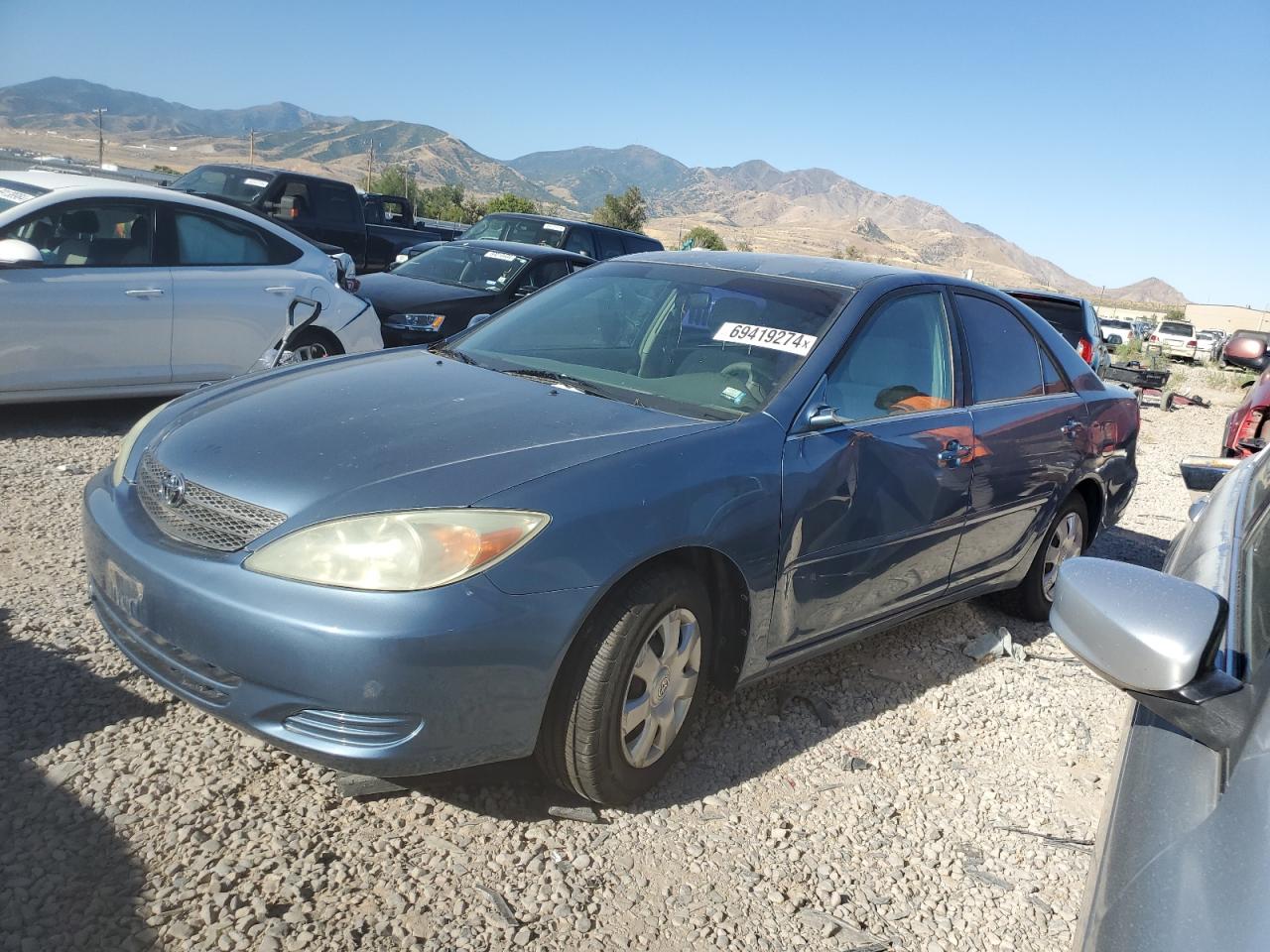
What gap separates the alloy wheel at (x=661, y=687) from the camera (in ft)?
8.96

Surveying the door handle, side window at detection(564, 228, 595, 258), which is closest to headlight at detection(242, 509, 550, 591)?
the door handle

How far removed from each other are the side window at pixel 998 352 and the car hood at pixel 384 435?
5.47 ft

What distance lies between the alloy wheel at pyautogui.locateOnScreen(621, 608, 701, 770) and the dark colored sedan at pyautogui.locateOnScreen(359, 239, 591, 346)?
555 cm

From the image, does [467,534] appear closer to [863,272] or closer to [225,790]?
[225,790]

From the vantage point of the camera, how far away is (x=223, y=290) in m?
6.70

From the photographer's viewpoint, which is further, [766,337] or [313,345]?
[313,345]

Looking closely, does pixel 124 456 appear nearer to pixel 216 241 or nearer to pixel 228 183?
pixel 216 241

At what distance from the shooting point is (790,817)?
117 inches

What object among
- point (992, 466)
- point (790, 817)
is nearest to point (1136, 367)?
point (992, 466)

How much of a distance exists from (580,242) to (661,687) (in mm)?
11231

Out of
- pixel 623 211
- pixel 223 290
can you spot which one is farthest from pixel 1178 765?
pixel 623 211

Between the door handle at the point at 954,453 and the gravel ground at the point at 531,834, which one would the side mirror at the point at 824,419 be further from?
the gravel ground at the point at 531,834

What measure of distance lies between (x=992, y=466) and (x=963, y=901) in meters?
1.81

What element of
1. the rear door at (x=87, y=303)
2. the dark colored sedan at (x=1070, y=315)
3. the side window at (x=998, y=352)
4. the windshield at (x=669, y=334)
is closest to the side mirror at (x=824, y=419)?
the windshield at (x=669, y=334)
